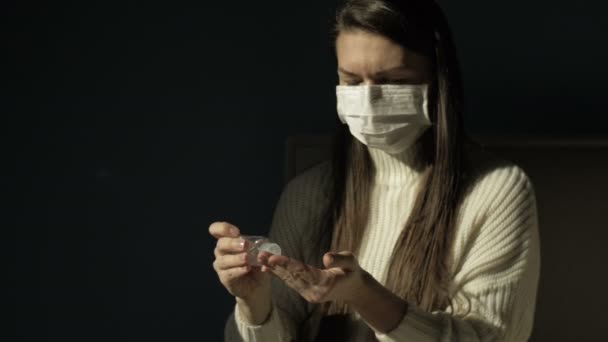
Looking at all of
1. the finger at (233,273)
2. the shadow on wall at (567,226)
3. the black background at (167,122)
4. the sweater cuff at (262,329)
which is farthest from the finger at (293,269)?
the black background at (167,122)

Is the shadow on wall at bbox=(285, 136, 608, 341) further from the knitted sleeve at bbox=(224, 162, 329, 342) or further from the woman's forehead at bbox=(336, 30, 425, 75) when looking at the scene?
the woman's forehead at bbox=(336, 30, 425, 75)

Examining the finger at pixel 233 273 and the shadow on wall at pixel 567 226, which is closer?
the finger at pixel 233 273

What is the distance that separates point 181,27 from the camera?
6.88 ft

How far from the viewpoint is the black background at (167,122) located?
2.02 m

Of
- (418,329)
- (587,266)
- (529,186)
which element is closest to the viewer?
(418,329)

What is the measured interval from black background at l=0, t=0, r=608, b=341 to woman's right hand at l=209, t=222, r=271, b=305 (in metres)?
0.70

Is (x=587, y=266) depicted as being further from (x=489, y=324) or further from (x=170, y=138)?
(x=170, y=138)

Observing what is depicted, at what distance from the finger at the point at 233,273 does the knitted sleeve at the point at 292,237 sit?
0.45ft

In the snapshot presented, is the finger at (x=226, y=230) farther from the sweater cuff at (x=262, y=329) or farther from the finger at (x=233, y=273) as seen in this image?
the sweater cuff at (x=262, y=329)

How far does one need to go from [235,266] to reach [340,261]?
16 centimetres

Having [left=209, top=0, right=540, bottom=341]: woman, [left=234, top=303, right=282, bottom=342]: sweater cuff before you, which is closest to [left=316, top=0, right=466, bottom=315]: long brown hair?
[left=209, top=0, right=540, bottom=341]: woman

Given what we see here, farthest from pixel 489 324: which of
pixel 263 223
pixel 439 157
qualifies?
pixel 263 223

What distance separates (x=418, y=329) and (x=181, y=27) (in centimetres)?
96

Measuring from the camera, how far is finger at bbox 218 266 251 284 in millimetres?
1347
